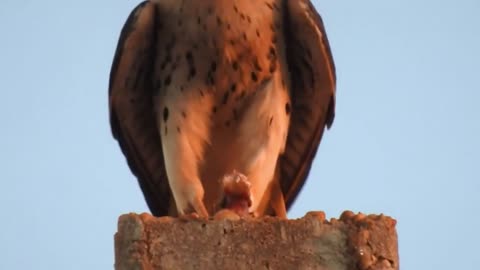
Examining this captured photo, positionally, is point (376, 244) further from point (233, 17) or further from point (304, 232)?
point (233, 17)

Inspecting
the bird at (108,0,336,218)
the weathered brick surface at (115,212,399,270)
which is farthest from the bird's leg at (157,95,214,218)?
the weathered brick surface at (115,212,399,270)

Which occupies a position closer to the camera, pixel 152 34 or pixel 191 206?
pixel 191 206

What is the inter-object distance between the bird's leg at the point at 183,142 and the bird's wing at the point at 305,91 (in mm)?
687

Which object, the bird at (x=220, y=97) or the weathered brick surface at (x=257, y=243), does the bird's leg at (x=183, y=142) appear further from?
the weathered brick surface at (x=257, y=243)

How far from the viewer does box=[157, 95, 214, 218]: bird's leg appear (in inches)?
326

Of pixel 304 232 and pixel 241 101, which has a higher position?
pixel 241 101

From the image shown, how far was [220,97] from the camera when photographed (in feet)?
28.5

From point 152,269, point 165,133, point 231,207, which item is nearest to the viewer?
point 152,269

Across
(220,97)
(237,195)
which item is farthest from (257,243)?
(220,97)

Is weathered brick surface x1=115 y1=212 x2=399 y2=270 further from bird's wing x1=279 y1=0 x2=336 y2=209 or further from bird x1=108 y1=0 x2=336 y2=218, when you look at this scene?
bird's wing x1=279 y1=0 x2=336 y2=209

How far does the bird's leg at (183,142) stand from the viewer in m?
8.29

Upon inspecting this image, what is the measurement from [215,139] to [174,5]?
3.33ft

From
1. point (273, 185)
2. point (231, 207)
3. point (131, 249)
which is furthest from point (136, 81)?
point (131, 249)

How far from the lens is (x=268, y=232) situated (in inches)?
249
